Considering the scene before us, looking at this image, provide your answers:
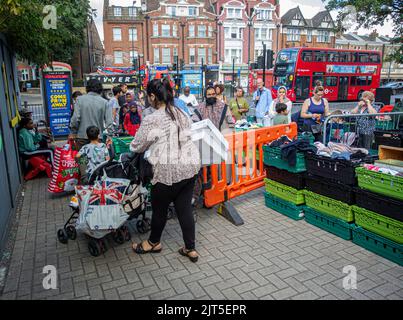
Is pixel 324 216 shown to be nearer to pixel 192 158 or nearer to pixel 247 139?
pixel 247 139

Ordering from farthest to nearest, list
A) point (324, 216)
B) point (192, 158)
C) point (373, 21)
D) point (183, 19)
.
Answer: point (183, 19) → point (373, 21) → point (324, 216) → point (192, 158)

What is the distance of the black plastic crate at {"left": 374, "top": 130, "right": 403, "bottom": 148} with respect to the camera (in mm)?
5949

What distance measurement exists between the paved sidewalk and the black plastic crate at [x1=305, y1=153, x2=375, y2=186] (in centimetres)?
79

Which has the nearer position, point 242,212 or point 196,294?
point 196,294

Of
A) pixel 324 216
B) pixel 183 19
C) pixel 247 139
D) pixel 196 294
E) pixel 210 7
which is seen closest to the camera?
pixel 196 294

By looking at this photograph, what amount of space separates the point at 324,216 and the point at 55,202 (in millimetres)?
4530

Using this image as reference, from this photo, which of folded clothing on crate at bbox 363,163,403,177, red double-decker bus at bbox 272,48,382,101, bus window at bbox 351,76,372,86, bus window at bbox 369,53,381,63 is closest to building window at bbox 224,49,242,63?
red double-decker bus at bbox 272,48,382,101

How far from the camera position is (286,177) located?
527 centimetres

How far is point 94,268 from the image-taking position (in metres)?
3.91

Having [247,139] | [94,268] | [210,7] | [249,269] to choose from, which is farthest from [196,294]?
[210,7]

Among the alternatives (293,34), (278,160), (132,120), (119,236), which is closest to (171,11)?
(293,34)

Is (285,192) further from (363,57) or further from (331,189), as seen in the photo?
(363,57)

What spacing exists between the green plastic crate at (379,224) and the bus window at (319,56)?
24.8m
